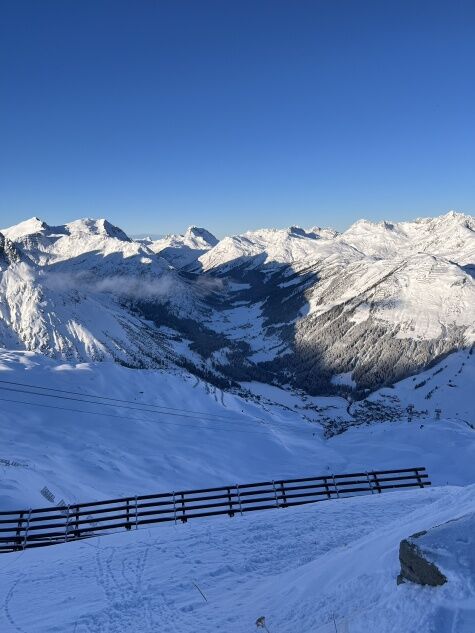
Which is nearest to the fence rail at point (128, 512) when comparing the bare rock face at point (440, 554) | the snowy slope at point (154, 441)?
the snowy slope at point (154, 441)

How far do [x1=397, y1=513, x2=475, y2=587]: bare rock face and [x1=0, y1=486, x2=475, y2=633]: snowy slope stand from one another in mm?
195

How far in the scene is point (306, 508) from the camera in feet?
78.2

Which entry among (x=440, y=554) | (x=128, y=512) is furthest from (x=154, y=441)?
(x=440, y=554)

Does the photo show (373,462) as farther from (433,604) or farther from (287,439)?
(433,604)

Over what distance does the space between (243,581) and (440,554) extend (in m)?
7.96

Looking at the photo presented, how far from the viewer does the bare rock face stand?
940 centimetres

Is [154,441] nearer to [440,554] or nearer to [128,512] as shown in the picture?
[128,512]

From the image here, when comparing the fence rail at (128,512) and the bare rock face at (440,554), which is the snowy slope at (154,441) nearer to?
the fence rail at (128,512)

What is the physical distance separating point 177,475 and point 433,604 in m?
36.3

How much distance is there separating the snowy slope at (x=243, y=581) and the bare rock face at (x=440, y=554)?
0.19 meters

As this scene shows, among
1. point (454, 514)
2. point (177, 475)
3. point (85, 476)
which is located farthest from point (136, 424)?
point (454, 514)

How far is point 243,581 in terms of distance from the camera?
15359 mm

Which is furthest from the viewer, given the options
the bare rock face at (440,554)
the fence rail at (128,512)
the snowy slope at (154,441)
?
the snowy slope at (154,441)

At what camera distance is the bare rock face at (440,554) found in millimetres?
9398
